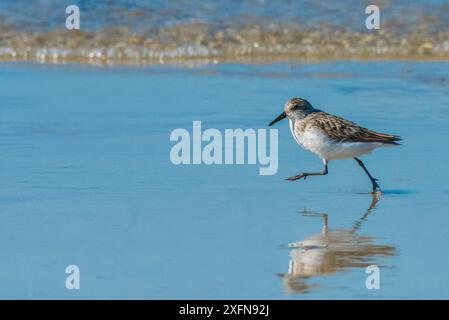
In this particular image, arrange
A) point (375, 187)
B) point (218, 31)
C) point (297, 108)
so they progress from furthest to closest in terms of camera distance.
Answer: point (218, 31)
point (297, 108)
point (375, 187)

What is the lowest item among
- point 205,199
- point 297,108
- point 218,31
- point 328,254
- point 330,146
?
point 328,254

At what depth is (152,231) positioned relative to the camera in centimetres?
704

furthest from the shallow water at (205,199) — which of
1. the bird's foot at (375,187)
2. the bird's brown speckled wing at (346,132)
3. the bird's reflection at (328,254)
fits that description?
the bird's brown speckled wing at (346,132)

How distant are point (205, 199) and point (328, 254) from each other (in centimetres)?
152

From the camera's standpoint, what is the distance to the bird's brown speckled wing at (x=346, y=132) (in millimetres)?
8414

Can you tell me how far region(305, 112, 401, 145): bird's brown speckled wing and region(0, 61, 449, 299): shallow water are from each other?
35 centimetres

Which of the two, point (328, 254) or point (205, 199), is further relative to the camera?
point (205, 199)

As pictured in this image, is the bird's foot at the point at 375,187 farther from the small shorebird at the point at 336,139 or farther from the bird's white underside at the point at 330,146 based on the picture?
the bird's white underside at the point at 330,146

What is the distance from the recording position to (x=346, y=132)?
852 cm

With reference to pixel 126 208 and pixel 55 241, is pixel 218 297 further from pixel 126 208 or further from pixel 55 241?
pixel 126 208

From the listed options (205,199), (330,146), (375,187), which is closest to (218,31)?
(330,146)

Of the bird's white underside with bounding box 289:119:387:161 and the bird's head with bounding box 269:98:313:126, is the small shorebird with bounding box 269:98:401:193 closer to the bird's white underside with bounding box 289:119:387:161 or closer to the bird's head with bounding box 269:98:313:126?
the bird's white underside with bounding box 289:119:387:161

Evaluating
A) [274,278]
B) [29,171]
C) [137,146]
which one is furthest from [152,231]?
[137,146]

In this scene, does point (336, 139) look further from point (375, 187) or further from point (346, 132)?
point (375, 187)
